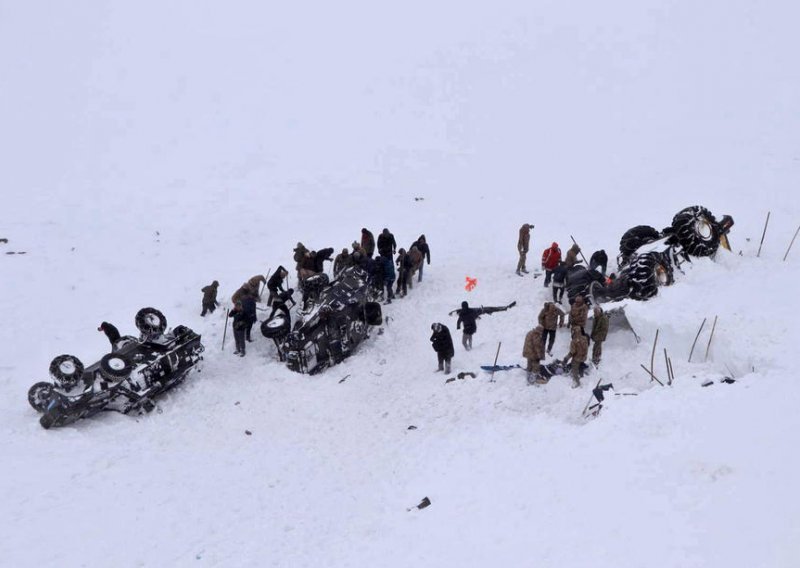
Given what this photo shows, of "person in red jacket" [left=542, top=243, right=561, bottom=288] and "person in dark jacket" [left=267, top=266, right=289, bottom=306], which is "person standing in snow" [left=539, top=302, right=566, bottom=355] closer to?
"person in red jacket" [left=542, top=243, right=561, bottom=288]

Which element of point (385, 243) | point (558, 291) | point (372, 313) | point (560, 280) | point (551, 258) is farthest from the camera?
point (385, 243)

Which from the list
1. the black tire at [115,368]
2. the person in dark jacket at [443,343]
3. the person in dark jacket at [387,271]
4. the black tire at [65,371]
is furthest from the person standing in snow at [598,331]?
the black tire at [65,371]

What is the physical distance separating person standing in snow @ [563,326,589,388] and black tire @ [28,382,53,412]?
388 inches

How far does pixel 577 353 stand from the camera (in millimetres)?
12180

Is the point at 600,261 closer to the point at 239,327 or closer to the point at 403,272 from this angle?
the point at 403,272

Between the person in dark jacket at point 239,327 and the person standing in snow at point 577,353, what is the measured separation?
7336 millimetres

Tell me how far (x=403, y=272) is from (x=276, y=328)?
4296 millimetres

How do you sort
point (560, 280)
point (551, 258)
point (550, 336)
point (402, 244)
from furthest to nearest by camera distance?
point (402, 244) < point (551, 258) < point (560, 280) < point (550, 336)

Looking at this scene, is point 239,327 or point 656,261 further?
point 239,327

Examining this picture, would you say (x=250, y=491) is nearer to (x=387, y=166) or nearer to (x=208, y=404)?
(x=208, y=404)

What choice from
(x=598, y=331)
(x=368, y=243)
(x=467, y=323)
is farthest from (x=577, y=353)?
(x=368, y=243)

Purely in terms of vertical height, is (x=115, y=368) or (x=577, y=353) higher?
(x=577, y=353)

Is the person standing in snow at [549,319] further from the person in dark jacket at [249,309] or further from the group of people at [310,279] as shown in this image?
the person in dark jacket at [249,309]

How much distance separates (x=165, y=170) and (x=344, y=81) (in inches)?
→ 462
